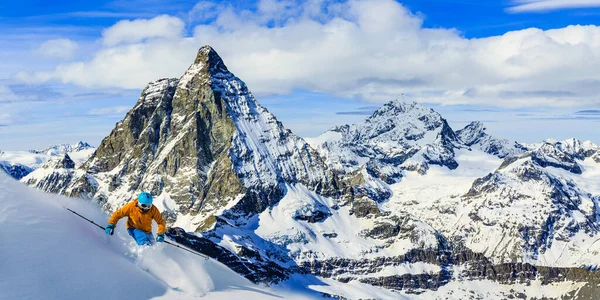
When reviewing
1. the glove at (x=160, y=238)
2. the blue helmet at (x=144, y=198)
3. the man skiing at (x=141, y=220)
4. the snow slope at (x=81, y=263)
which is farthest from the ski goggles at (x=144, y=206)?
the snow slope at (x=81, y=263)

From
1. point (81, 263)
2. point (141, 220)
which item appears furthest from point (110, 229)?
point (81, 263)

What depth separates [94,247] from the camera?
2472 cm

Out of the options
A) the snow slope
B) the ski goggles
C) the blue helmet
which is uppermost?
the blue helmet

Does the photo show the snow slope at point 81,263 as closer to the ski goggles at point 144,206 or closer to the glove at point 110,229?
the glove at point 110,229

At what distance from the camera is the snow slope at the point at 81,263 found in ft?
69.2

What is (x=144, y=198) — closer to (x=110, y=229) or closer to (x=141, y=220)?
(x=141, y=220)

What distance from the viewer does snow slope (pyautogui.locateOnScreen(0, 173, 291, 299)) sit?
2108cm

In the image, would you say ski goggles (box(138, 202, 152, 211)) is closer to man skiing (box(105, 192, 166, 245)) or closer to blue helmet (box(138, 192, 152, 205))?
man skiing (box(105, 192, 166, 245))

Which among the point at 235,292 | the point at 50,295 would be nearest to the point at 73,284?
the point at 50,295

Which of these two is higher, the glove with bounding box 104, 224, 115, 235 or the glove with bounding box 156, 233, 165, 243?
the glove with bounding box 104, 224, 115, 235

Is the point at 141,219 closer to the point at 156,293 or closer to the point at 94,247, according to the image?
the point at 94,247

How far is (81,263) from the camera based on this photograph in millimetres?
22953

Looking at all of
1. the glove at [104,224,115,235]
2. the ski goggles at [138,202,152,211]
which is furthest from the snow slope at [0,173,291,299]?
the ski goggles at [138,202,152,211]

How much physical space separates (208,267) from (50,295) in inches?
311
